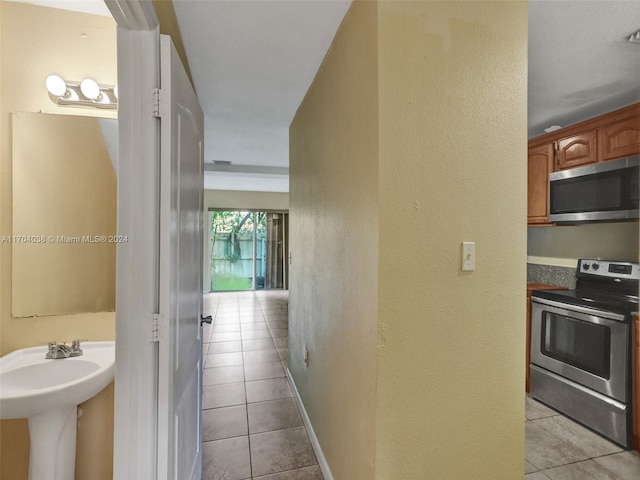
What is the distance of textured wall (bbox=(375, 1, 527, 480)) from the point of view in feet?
3.78

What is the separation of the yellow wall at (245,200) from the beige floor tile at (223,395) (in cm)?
502

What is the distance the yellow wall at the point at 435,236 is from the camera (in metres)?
1.15

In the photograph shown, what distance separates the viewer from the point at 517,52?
130cm

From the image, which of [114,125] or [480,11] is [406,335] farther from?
[114,125]

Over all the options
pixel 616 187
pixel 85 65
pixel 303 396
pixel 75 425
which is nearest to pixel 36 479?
pixel 75 425

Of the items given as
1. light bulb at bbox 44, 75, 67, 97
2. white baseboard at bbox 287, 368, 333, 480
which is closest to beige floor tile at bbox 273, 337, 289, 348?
white baseboard at bbox 287, 368, 333, 480

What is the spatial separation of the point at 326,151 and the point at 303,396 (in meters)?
1.84

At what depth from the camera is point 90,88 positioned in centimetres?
139

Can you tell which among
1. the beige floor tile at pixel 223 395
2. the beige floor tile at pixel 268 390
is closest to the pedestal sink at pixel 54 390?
the beige floor tile at pixel 223 395

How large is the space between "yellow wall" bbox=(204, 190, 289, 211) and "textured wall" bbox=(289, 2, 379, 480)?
17.2 ft

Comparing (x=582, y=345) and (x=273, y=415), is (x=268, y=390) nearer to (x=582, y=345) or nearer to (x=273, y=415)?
→ (x=273, y=415)

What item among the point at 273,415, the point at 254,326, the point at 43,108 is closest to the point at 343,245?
the point at 43,108

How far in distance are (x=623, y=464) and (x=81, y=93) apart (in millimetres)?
3653

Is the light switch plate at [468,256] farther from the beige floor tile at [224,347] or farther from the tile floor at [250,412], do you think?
the beige floor tile at [224,347]
